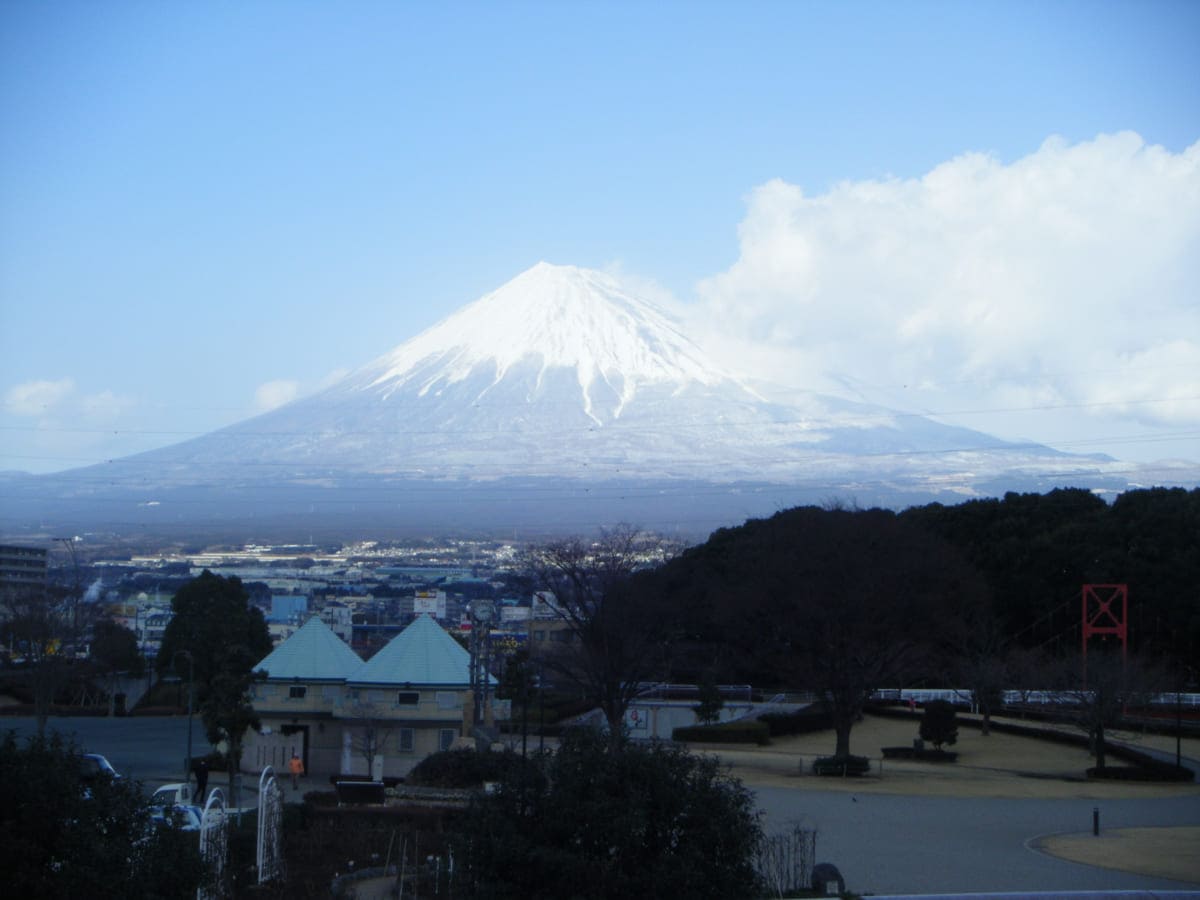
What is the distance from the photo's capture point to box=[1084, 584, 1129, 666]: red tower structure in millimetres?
36281

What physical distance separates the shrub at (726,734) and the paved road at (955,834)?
28.5 feet

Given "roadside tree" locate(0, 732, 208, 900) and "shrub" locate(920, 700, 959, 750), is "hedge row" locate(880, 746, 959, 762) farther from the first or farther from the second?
"roadside tree" locate(0, 732, 208, 900)

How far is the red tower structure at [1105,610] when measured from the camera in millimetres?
36281

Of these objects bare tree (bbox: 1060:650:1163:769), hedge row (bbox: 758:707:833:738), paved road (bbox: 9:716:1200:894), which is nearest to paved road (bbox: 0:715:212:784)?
paved road (bbox: 9:716:1200:894)

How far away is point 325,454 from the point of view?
461 feet

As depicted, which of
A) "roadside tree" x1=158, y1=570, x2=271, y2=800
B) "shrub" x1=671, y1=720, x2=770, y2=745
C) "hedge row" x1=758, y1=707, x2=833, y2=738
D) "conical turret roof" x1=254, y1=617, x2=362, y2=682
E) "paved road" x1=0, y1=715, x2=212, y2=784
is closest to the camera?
"paved road" x1=0, y1=715, x2=212, y2=784

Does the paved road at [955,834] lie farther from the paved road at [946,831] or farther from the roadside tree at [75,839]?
the roadside tree at [75,839]

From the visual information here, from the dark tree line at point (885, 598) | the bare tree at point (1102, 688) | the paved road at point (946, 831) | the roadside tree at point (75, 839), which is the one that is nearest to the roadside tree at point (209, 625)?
the dark tree line at point (885, 598)

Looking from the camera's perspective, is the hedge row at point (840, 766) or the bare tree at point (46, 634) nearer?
the hedge row at point (840, 766)

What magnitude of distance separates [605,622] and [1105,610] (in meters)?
14.1

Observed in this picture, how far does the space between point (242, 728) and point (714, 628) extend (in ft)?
74.4

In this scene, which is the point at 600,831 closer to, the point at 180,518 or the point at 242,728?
the point at 242,728

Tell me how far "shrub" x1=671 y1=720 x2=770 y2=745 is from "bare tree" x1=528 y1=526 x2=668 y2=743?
1.71 meters

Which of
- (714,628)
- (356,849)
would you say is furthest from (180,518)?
(356,849)
